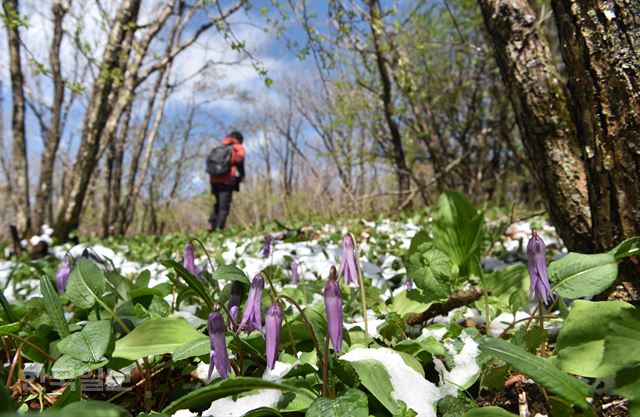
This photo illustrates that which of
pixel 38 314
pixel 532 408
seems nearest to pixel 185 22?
pixel 38 314

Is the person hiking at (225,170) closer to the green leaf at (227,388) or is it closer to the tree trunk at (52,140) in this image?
the tree trunk at (52,140)

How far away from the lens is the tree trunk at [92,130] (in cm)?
670

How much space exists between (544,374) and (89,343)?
3.17ft

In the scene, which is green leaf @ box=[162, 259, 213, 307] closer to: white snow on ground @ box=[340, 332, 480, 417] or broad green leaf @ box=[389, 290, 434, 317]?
white snow on ground @ box=[340, 332, 480, 417]

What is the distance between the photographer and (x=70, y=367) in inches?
40.7

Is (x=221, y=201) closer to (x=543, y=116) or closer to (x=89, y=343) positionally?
(x=543, y=116)

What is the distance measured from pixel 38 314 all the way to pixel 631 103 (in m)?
2.20

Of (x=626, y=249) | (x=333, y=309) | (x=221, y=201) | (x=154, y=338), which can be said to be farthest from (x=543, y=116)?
(x=221, y=201)

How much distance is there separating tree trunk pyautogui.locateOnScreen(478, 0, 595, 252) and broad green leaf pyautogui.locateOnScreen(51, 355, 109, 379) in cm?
172

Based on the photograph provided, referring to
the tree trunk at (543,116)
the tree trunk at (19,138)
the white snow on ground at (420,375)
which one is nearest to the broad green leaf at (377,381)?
the white snow on ground at (420,375)

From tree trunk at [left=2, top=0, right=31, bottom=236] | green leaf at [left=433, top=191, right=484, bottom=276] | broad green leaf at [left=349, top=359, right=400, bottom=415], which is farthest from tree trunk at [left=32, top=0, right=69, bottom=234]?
broad green leaf at [left=349, top=359, right=400, bottom=415]

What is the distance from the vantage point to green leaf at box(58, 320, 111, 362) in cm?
104

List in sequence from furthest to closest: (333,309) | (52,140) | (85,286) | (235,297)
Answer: (52,140)
(85,286)
(235,297)
(333,309)

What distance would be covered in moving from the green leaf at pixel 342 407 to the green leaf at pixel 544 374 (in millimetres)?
268
